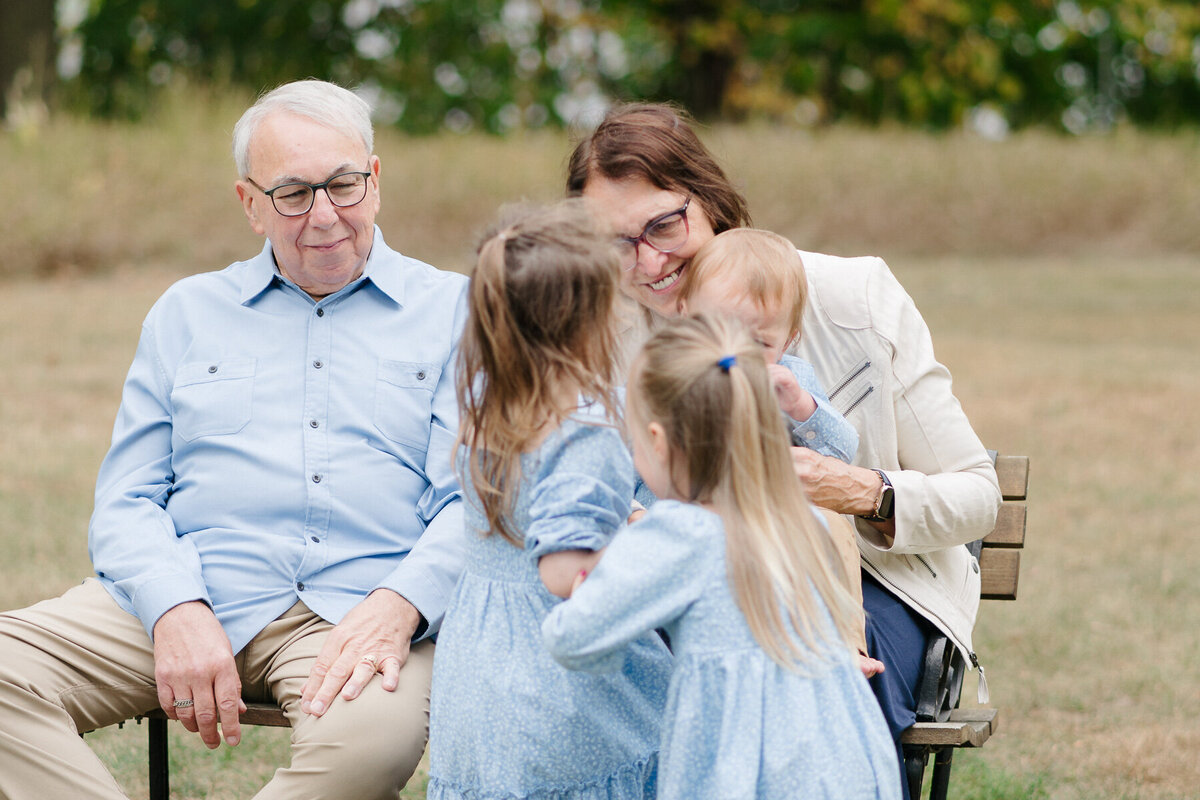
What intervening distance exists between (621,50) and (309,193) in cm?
1805

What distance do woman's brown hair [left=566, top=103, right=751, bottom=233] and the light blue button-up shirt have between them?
437 mm

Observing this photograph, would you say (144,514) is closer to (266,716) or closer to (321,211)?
(266,716)

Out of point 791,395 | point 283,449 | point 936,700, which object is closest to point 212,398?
point 283,449

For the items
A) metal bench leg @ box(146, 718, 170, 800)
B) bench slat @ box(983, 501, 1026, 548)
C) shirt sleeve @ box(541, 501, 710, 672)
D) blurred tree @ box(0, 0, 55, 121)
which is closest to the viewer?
shirt sleeve @ box(541, 501, 710, 672)

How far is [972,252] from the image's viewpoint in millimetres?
14414

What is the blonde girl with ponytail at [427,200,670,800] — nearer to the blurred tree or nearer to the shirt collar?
the shirt collar

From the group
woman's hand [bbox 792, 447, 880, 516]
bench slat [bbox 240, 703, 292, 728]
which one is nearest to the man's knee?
bench slat [bbox 240, 703, 292, 728]

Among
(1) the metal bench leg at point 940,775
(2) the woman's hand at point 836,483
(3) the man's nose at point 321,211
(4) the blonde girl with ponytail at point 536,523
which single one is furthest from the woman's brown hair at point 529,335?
(1) the metal bench leg at point 940,775

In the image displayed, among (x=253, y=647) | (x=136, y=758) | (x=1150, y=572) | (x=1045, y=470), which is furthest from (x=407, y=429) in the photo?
(x=1045, y=470)

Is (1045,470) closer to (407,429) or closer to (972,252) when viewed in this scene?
(407,429)

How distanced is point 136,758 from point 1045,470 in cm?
514

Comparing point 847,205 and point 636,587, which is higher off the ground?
point 636,587

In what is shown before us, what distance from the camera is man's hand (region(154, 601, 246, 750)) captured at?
8.71 ft

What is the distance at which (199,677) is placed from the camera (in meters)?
2.65
